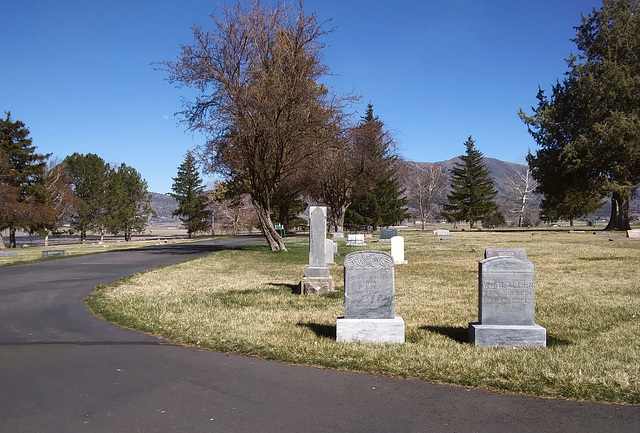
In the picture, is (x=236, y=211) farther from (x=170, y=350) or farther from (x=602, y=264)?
(x=170, y=350)

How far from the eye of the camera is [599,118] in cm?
4288

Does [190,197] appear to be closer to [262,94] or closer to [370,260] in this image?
→ [262,94]

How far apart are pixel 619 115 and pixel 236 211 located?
182 ft

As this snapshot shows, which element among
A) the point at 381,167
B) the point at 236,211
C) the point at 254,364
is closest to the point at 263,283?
the point at 254,364

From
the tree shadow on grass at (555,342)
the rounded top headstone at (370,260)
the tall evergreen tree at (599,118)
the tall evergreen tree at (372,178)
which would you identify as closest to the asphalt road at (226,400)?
the rounded top headstone at (370,260)

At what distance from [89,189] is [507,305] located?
59.9 metres

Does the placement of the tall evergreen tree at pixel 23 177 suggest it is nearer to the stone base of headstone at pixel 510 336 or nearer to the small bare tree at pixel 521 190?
the stone base of headstone at pixel 510 336

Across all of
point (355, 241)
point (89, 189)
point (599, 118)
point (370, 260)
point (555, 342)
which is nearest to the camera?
point (555, 342)

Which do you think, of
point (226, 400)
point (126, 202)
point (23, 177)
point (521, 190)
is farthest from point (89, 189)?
point (521, 190)

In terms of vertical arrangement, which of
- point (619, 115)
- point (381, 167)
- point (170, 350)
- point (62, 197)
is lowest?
point (170, 350)

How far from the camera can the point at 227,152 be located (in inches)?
898

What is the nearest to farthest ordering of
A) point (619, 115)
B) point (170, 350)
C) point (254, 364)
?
point (254, 364), point (170, 350), point (619, 115)

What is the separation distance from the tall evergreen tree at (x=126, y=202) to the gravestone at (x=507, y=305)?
55.6m

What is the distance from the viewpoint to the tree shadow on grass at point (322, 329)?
7059 mm
